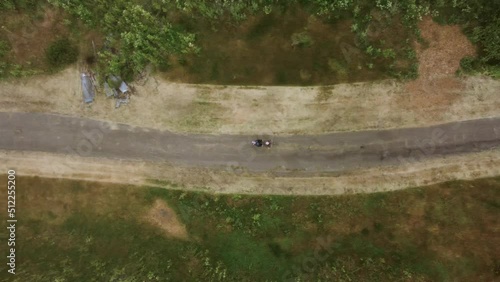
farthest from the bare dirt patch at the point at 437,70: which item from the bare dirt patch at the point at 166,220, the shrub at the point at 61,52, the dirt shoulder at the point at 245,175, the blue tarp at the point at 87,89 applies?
the shrub at the point at 61,52

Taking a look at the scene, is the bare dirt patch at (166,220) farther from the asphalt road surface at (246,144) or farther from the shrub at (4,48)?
the shrub at (4,48)

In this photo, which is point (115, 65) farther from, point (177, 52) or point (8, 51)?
point (8, 51)

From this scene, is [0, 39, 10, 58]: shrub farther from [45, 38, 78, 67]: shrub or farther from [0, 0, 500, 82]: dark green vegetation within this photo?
[45, 38, 78, 67]: shrub

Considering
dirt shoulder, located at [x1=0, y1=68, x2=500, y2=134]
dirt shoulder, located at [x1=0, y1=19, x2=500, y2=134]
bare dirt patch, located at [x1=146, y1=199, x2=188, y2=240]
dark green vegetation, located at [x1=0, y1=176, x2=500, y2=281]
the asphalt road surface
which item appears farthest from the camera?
the asphalt road surface

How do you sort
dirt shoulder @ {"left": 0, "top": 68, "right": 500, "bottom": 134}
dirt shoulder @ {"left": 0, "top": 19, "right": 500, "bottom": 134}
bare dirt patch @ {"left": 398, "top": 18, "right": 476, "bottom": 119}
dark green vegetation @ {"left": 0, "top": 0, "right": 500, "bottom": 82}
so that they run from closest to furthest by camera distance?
dark green vegetation @ {"left": 0, "top": 0, "right": 500, "bottom": 82}
bare dirt patch @ {"left": 398, "top": 18, "right": 476, "bottom": 119}
dirt shoulder @ {"left": 0, "top": 19, "right": 500, "bottom": 134}
dirt shoulder @ {"left": 0, "top": 68, "right": 500, "bottom": 134}

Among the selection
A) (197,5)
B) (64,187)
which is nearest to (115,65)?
(197,5)

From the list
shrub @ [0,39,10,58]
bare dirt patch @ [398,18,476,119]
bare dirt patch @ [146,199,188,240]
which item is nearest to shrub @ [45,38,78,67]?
shrub @ [0,39,10,58]
